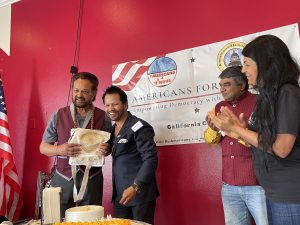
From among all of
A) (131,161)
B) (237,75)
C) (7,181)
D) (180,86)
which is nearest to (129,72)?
(180,86)

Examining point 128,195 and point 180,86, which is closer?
point 128,195

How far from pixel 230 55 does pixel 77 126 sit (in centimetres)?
105

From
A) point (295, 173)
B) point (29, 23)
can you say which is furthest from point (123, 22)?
point (295, 173)

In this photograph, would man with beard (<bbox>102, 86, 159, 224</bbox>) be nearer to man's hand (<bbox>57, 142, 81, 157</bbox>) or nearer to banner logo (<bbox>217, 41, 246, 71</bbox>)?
man's hand (<bbox>57, 142, 81, 157</bbox>)

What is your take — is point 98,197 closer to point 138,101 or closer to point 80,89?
point 80,89

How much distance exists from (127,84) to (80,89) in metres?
0.59

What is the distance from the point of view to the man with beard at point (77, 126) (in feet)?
6.31

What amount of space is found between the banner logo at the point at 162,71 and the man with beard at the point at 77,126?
1.65ft

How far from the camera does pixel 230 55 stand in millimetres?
2086

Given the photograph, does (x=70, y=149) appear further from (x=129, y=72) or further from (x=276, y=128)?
(x=276, y=128)

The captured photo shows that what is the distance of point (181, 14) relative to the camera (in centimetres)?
234

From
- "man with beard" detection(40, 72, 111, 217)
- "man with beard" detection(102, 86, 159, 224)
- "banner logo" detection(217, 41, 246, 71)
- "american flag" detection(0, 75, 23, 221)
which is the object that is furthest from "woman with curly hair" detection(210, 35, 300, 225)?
"american flag" detection(0, 75, 23, 221)

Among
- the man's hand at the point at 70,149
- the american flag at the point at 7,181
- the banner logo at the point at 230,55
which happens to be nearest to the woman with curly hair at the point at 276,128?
the banner logo at the point at 230,55

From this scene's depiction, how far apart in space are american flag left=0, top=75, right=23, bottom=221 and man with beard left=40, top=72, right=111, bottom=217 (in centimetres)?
92
